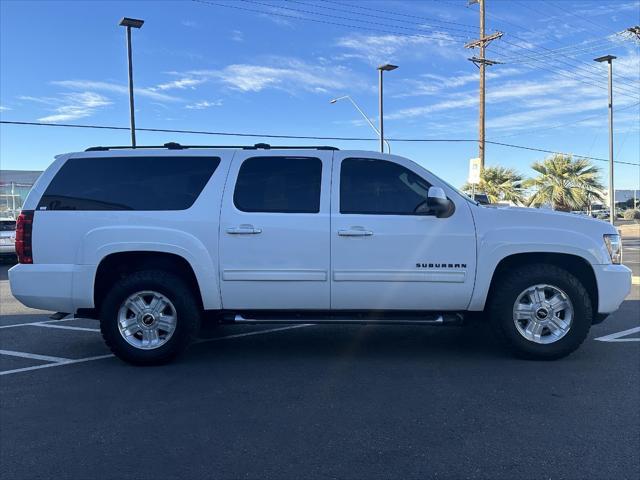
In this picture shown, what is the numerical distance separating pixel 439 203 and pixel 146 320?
9.81 feet

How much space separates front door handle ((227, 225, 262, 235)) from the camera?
511 cm

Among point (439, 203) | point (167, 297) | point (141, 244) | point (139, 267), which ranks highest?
point (439, 203)

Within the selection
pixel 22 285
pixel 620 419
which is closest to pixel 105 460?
pixel 22 285

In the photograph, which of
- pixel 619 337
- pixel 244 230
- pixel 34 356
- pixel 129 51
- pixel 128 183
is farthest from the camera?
pixel 129 51

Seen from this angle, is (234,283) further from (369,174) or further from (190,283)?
(369,174)

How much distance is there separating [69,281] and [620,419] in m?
4.78

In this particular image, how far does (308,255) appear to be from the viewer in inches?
202

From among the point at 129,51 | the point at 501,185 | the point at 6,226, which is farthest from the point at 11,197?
the point at 501,185

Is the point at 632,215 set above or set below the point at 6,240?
above

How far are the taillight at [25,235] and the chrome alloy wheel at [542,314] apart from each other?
4.67 metres

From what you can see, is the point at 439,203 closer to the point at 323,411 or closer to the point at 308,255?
A: the point at 308,255

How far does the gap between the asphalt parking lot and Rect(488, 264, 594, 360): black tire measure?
0.16 meters

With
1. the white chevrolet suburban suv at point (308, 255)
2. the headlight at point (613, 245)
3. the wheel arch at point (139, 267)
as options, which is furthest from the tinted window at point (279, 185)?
the headlight at point (613, 245)

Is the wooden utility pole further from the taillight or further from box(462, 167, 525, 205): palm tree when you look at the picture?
the taillight
